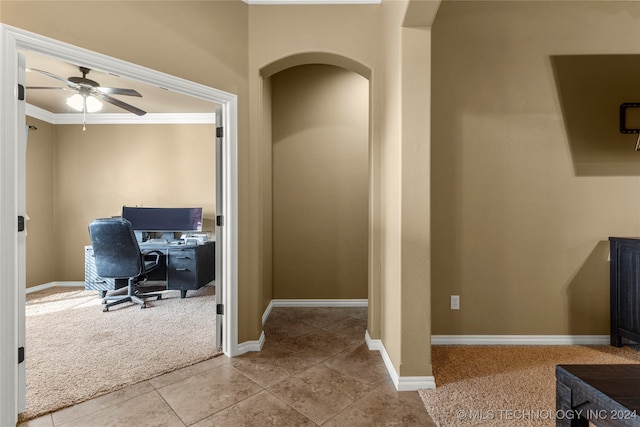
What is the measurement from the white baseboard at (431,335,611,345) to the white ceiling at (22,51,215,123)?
12.9 ft

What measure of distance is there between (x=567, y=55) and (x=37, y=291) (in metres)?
6.80

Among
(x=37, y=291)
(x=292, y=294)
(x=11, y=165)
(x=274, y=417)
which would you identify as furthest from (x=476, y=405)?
(x=37, y=291)

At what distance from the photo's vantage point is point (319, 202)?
349 cm

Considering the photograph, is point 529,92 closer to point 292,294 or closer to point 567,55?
point 567,55

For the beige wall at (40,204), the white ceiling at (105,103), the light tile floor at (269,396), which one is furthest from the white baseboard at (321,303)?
the beige wall at (40,204)

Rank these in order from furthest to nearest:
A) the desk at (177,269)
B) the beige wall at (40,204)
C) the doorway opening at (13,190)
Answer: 1. the beige wall at (40,204)
2. the desk at (177,269)
3. the doorway opening at (13,190)

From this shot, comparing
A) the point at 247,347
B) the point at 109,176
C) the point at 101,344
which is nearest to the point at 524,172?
the point at 247,347

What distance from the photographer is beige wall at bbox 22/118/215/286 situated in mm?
4574

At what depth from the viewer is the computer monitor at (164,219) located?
14.7ft

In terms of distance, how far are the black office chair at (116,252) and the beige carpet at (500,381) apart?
10.9 ft

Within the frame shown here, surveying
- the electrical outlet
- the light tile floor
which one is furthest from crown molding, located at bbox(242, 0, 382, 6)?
the light tile floor

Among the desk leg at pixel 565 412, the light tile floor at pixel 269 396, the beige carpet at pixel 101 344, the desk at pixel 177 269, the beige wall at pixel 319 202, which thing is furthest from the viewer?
the desk at pixel 177 269

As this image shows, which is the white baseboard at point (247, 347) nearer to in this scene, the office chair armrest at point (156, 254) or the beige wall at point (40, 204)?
the office chair armrest at point (156, 254)

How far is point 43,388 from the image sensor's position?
1891 mm
